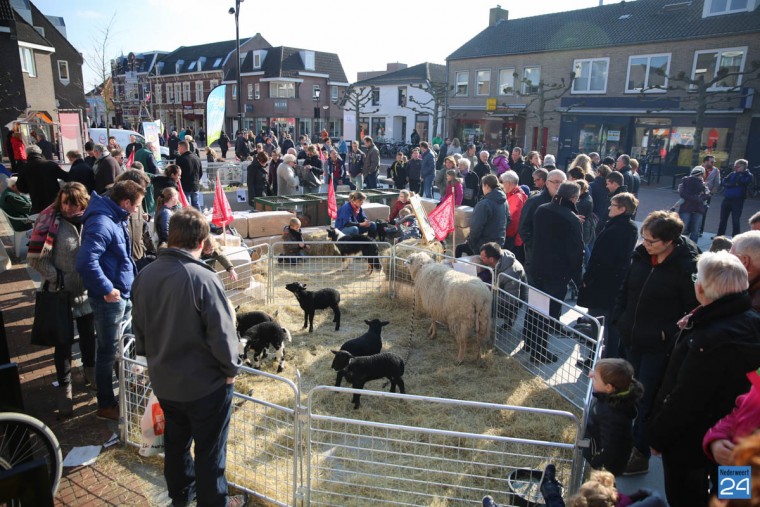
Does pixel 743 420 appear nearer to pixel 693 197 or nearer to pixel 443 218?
pixel 443 218

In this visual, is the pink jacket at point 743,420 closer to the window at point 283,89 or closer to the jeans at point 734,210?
the jeans at point 734,210

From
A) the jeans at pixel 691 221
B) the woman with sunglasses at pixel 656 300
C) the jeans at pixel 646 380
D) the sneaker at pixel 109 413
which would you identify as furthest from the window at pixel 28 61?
the jeans at pixel 646 380

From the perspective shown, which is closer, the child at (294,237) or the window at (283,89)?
the child at (294,237)

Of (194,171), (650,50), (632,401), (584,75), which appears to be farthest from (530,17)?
(632,401)

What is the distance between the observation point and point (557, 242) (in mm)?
5969

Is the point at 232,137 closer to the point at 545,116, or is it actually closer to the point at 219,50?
the point at 219,50

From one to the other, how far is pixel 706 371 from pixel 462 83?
37.5m

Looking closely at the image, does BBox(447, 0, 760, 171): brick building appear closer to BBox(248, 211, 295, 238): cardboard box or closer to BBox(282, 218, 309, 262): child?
BBox(248, 211, 295, 238): cardboard box

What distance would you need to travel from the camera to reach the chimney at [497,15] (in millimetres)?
37781

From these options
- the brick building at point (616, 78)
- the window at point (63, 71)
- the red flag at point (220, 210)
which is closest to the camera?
the red flag at point (220, 210)

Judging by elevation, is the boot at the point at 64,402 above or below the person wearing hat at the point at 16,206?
below

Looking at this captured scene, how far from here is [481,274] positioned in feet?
21.8

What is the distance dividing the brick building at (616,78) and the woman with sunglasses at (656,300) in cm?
2244

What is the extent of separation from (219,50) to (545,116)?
1569 inches
